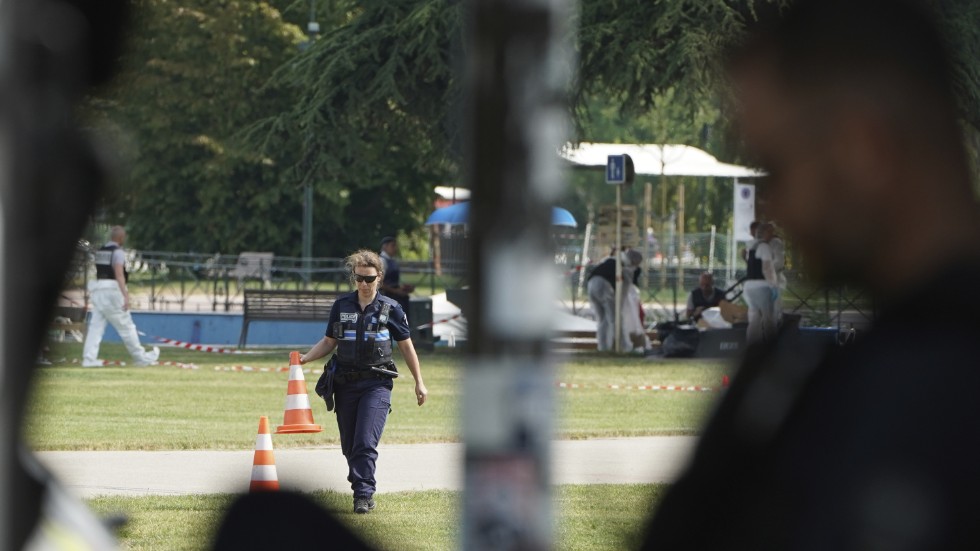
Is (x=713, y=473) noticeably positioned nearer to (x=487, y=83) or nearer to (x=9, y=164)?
(x=487, y=83)

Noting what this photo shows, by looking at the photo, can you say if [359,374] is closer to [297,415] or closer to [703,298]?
[297,415]

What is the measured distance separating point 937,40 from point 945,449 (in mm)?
506

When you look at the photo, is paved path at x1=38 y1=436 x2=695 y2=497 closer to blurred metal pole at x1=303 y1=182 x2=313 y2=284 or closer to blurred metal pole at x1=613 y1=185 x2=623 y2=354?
blurred metal pole at x1=613 y1=185 x2=623 y2=354

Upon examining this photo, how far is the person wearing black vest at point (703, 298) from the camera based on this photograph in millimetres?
21906

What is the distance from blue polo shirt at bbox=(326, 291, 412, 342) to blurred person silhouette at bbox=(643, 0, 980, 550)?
8240 millimetres

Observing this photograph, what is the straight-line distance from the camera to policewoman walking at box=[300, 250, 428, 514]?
9867mm

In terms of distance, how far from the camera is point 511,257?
122 cm

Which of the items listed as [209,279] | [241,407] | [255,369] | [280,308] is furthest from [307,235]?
[241,407]

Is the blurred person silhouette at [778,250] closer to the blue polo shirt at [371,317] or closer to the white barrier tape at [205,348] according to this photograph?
the blue polo shirt at [371,317]

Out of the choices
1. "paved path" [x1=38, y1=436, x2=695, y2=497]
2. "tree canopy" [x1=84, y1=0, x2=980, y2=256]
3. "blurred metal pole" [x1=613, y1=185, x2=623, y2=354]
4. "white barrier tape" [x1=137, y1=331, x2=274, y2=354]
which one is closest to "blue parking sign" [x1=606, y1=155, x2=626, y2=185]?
"blurred metal pole" [x1=613, y1=185, x2=623, y2=354]

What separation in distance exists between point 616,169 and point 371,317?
11940mm

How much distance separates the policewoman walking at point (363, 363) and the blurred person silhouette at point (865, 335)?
8044 millimetres

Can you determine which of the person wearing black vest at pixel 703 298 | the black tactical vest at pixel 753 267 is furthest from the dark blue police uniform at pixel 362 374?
the person wearing black vest at pixel 703 298

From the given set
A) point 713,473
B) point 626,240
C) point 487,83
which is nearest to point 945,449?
point 713,473
